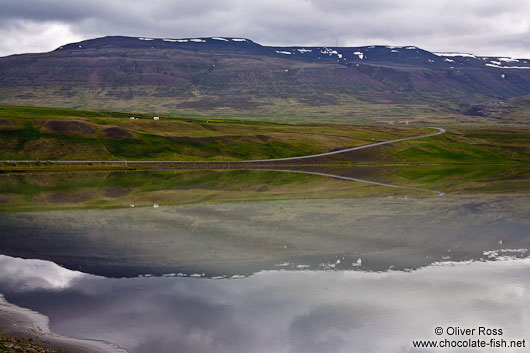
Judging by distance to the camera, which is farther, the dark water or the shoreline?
the dark water

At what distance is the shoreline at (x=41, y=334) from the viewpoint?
22.0m

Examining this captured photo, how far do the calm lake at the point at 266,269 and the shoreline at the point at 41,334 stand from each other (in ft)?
2.13

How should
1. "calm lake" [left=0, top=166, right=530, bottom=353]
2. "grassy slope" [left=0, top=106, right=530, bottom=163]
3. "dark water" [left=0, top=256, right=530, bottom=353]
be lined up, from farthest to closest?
"grassy slope" [left=0, top=106, right=530, bottom=163]
"calm lake" [left=0, top=166, right=530, bottom=353]
"dark water" [left=0, top=256, right=530, bottom=353]

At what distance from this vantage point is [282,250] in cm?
4047

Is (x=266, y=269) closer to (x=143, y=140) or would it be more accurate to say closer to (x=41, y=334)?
(x=41, y=334)

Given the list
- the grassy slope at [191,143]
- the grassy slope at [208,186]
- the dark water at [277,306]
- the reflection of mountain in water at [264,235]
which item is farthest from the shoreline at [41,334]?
the grassy slope at [191,143]

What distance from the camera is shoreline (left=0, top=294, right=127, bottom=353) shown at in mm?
22000

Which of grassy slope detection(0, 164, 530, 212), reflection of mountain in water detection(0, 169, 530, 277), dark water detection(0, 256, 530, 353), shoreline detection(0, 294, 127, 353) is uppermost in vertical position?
shoreline detection(0, 294, 127, 353)

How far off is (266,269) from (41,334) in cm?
1518

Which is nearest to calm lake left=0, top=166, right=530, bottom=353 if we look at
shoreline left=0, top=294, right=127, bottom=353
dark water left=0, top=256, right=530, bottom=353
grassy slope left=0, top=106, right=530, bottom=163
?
dark water left=0, top=256, right=530, bottom=353

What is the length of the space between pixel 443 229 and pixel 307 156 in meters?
93.4

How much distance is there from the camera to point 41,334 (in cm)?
2297

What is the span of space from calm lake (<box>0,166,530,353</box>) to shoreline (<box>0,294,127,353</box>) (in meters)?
0.65

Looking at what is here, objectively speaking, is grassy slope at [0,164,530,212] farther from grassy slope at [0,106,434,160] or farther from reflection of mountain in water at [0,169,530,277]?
grassy slope at [0,106,434,160]
